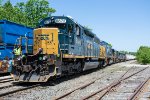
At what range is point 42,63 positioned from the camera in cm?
1455

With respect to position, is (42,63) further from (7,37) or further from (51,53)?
(7,37)

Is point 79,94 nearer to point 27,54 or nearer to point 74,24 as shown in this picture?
point 27,54

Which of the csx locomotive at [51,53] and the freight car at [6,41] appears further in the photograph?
the freight car at [6,41]

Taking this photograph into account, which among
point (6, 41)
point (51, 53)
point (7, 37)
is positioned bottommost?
point (51, 53)

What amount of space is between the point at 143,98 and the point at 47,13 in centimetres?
5303

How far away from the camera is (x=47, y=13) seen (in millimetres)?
62688

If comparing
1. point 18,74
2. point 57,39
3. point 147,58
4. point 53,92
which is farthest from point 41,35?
point 147,58

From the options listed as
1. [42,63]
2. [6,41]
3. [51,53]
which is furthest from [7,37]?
[42,63]

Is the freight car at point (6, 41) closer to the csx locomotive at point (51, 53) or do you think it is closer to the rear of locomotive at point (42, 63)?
the csx locomotive at point (51, 53)

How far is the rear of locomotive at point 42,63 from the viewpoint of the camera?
46.8ft

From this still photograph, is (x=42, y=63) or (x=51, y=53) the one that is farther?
(x=51, y=53)

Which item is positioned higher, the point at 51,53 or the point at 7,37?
the point at 7,37

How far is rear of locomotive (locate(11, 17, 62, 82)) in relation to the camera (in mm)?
14258

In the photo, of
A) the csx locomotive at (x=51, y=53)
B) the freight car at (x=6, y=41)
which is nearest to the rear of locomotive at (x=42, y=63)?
the csx locomotive at (x=51, y=53)
